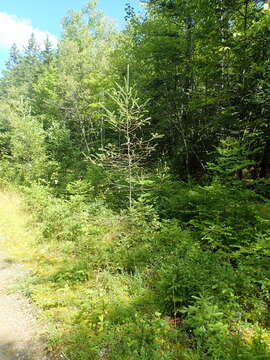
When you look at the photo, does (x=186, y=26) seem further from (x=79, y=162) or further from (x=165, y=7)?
(x=79, y=162)

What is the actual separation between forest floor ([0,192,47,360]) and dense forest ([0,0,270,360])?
212 mm

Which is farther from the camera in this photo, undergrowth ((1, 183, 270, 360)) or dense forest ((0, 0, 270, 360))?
dense forest ((0, 0, 270, 360))

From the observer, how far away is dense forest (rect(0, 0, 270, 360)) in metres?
3.11

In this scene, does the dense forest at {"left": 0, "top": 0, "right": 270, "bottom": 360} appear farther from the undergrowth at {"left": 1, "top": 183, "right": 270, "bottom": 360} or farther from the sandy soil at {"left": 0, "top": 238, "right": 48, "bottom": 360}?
the sandy soil at {"left": 0, "top": 238, "right": 48, "bottom": 360}

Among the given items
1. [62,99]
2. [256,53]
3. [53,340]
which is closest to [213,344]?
[53,340]

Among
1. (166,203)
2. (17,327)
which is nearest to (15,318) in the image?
(17,327)

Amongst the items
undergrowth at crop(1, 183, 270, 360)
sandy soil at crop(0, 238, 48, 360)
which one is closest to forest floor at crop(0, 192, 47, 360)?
sandy soil at crop(0, 238, 48, 360)

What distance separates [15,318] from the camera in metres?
3.77

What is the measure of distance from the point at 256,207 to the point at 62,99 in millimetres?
14815

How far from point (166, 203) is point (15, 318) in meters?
4.51

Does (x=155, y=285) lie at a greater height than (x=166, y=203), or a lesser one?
lesser

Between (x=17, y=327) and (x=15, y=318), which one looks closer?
(x=17, y=327)

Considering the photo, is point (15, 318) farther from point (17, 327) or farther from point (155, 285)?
point (155, 285)

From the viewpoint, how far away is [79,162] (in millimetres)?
12633
